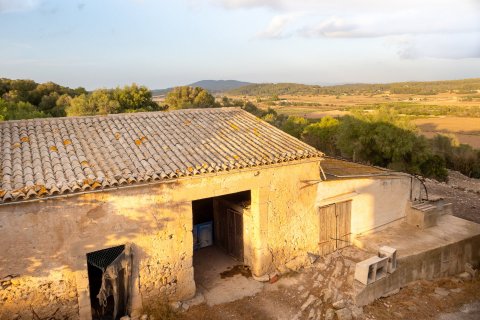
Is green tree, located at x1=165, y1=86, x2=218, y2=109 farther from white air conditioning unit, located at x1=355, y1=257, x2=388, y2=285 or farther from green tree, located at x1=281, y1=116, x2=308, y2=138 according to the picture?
white air conditioning unit, located at x1=355, y1=257, x2=388, y2=285

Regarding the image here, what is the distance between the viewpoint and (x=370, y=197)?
1175cm

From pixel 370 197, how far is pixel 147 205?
7.07m

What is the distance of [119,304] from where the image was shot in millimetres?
8219

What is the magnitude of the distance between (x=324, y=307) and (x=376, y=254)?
2.84 metres

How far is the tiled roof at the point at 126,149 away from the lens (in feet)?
23.4

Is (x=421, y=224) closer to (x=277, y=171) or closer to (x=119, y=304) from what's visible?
(x=277, y=171)

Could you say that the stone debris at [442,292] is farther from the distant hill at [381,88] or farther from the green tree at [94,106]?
the distant hill at [381,88]

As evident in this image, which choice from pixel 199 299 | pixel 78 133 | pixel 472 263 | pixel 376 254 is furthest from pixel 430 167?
pixel 78 133

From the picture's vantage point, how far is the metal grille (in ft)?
26.9

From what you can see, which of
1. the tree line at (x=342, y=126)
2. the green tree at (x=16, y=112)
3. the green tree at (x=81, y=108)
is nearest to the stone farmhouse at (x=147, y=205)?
the green tree at (x=16, y=112)

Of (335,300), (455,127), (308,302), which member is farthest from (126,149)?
(455,127)

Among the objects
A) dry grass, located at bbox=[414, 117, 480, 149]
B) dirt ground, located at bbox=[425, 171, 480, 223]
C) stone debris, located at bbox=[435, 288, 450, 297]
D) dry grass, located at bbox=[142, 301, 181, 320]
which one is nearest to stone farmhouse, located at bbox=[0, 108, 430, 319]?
dry grass, located at bbox=[142, 301, 181, 320]

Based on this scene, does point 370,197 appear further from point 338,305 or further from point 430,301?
point 338,305

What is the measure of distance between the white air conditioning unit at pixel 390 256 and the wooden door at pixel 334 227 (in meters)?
1.50
